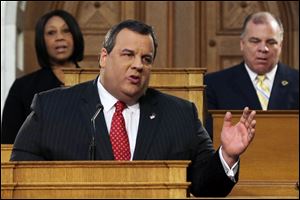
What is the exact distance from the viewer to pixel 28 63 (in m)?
10.0

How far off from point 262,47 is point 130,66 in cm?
245

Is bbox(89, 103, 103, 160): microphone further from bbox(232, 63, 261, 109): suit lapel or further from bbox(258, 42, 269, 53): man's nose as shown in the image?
bbox(258, 42, 269, 53): man's nose

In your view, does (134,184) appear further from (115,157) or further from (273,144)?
(273,144)

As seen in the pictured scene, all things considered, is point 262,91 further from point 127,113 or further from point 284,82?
point 127,113

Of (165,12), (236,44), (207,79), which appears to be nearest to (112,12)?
(165,12)

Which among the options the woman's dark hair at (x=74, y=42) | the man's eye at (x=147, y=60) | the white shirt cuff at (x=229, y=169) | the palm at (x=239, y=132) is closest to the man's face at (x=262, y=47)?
the woman's dark hair at (x=74, y=42)

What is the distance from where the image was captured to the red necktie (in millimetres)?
5441

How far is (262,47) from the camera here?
25.7 ft

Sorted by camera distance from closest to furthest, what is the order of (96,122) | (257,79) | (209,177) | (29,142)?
(209,177) < (29,142) < (96,122) < (257,79)

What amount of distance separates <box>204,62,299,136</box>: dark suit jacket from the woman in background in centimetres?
93

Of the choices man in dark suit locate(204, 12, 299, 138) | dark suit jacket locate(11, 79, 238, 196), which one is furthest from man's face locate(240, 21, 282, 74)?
dark suit jacket locate(11, 79, 238, 196)

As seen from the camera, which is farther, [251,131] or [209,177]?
[209,177]

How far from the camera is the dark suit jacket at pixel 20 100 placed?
24.0ft

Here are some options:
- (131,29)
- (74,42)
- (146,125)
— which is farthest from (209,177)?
(74,42)
